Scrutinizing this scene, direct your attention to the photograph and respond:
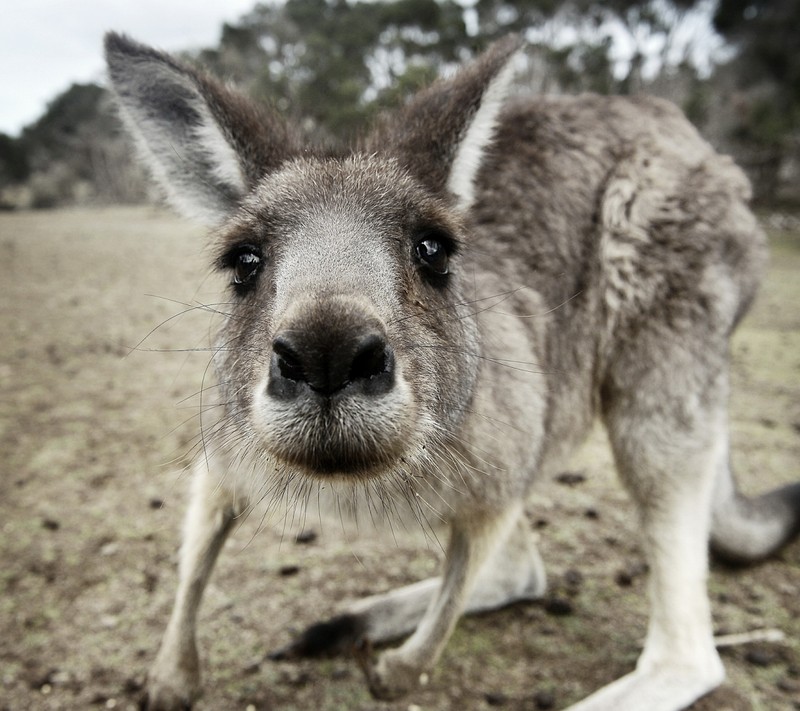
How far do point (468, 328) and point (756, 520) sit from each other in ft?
5.64

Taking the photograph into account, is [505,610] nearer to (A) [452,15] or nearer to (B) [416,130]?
(B) [416,130]

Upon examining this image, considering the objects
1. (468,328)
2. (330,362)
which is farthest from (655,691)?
(330,362)

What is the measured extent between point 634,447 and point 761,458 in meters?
1.88

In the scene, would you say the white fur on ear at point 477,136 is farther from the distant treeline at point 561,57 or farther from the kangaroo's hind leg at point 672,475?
the distant treeline at point 561,57

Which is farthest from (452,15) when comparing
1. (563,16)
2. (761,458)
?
(761,458)

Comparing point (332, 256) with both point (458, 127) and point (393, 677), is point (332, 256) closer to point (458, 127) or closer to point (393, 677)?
point (458, 127)

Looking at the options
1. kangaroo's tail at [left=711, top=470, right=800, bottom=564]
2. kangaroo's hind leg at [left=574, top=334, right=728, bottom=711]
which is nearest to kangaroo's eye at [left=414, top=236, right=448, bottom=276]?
kangaroo's hind leg at [left=574, top=334, right=728, bottom=711]

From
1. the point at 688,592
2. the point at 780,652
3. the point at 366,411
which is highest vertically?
the point at 366,411

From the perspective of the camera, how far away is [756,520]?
8.79 feet

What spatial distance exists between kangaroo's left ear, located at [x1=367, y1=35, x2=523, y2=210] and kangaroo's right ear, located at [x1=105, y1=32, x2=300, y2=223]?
39 cm

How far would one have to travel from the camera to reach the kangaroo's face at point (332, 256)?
129cm

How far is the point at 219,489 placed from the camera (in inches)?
81.1

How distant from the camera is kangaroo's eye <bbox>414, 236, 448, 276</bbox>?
1808 mm

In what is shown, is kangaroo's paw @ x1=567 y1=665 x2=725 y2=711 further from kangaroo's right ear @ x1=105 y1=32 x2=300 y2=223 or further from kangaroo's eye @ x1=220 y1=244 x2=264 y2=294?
kangaroo's right ear @ x1=105 y1=32 x2=300 y2=223
